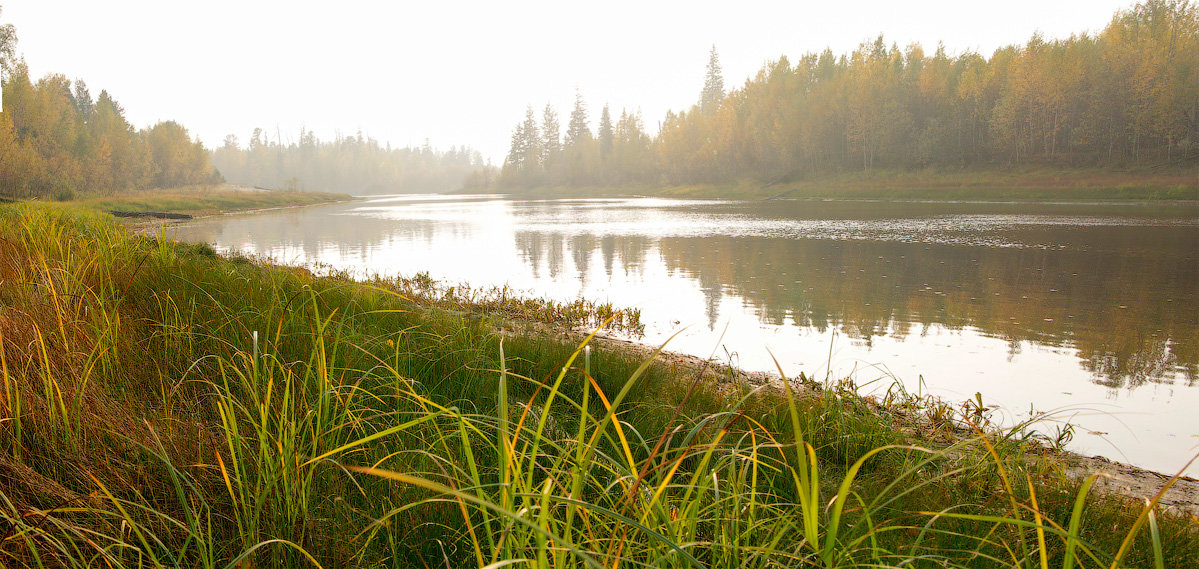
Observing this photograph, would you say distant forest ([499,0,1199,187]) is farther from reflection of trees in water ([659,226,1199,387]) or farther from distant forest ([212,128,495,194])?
distant forest ([212,128,495,194])

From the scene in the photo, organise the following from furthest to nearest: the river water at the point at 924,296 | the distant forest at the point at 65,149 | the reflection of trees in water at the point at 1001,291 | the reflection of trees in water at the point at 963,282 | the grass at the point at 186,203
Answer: the distant forest at the point at 65,149 < the grass at the point at 186,203 < the reflection of trees in water at the point at 963,282 < the reflection of trees in water at the point at 1001,291 < the river water at the point at 924,296

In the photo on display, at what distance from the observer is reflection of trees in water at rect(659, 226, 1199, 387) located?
6637 mm

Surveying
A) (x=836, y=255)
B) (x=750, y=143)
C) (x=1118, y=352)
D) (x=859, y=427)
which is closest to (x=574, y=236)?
(x=836, y=255)

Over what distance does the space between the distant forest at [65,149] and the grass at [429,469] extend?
107 feet

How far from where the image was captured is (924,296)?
9.20m

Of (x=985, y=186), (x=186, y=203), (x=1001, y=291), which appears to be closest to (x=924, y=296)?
(x=1001, y=291)

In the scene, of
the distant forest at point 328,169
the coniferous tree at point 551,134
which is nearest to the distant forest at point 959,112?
the coniferous tree at point 551,134

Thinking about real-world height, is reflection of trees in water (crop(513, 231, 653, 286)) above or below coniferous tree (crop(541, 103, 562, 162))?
below

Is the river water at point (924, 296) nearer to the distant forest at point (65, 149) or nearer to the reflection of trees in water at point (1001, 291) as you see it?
the reflection of trees in water at point (1001, 291)

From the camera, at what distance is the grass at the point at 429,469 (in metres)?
1.37

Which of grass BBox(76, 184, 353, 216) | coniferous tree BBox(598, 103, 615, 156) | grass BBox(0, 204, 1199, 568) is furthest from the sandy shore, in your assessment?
coniferous tree BBox(598, 103, 615, 156)

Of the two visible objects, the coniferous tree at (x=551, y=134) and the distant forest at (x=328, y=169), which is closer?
the coniferous tree at (x=551, y=134)

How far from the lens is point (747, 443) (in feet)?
9.30

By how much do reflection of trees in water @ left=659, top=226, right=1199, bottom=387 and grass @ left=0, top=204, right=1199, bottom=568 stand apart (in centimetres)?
391
